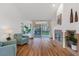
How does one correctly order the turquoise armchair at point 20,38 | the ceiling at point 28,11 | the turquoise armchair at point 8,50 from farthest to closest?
the turquoise armchair at point 20,38, the ceiling at point 28,11, the turquoise armchair at point 8,50

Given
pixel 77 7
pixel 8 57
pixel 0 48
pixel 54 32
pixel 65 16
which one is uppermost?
pixel 77 7

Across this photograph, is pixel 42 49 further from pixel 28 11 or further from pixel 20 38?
pixel 28 11

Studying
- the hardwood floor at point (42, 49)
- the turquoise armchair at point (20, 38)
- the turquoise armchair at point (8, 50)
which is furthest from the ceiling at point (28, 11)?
the turquoise armchair at point (8, 50)

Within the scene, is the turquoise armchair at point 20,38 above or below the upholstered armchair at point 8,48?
above

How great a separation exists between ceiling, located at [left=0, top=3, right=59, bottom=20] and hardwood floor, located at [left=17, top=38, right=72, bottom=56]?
70 cm

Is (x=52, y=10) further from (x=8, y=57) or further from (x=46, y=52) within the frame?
(x=8, y=57)

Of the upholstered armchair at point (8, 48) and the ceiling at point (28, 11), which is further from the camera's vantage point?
the ceiling at point (28, 11)

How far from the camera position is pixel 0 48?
3299 millimetres

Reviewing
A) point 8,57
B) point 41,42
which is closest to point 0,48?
point 8,57

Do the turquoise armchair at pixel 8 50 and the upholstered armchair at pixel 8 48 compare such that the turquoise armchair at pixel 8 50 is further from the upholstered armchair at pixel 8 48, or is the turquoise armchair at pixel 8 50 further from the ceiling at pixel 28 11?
the ceiling at pixel 28 11

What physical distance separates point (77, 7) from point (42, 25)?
3.74 feet

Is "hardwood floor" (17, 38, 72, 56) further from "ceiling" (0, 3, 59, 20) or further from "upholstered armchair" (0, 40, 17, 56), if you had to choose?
"ceiling" (0, 3, 59, 20)

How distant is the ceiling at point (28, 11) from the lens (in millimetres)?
3501

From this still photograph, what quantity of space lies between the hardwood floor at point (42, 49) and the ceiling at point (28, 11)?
2.30 ft
